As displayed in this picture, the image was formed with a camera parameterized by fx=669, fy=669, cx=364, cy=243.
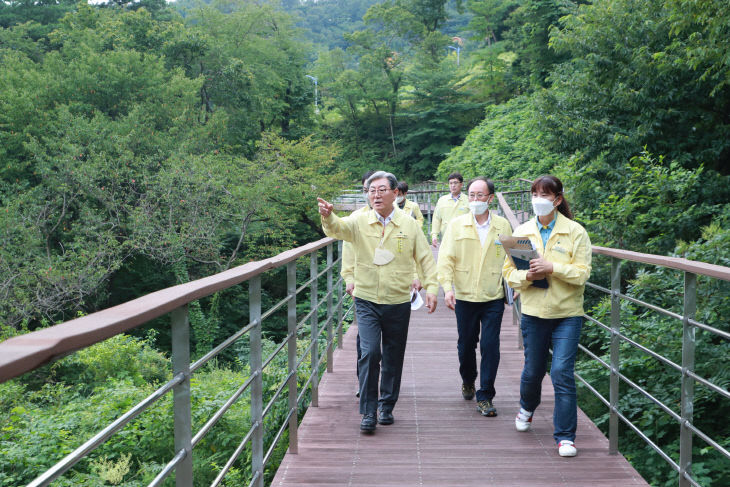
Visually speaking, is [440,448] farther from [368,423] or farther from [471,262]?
[471,262]

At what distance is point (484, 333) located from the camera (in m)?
4.78

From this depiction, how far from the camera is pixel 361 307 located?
4.35 m

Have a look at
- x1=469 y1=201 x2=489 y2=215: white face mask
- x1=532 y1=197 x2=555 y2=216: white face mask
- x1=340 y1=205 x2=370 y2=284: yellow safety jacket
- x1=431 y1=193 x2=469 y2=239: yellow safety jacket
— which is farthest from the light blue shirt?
x1=431 y1=193 x2=469 y2=239: yellow safety jacket

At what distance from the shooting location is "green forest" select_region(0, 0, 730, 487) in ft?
22.4

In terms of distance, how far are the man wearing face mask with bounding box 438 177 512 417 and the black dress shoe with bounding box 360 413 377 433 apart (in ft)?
2.96

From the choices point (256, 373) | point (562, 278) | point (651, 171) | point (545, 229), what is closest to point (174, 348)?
point (256, 373)

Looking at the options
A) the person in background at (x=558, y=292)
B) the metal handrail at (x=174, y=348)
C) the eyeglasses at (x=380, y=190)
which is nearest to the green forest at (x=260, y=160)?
the person in background at (x=558, y=292)

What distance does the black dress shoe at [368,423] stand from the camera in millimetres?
4312

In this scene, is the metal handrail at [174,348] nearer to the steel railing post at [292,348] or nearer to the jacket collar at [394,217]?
the steel railing post at [292,348]

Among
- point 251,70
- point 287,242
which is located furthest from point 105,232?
point 251,70

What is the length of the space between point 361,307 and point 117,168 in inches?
745

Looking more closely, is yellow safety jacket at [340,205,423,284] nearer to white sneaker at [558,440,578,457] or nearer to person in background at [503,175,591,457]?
person in background at [503,175,591,457]

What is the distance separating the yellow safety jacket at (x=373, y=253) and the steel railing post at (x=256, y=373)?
4.83 feet

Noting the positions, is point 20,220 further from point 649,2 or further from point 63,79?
point 649,2
